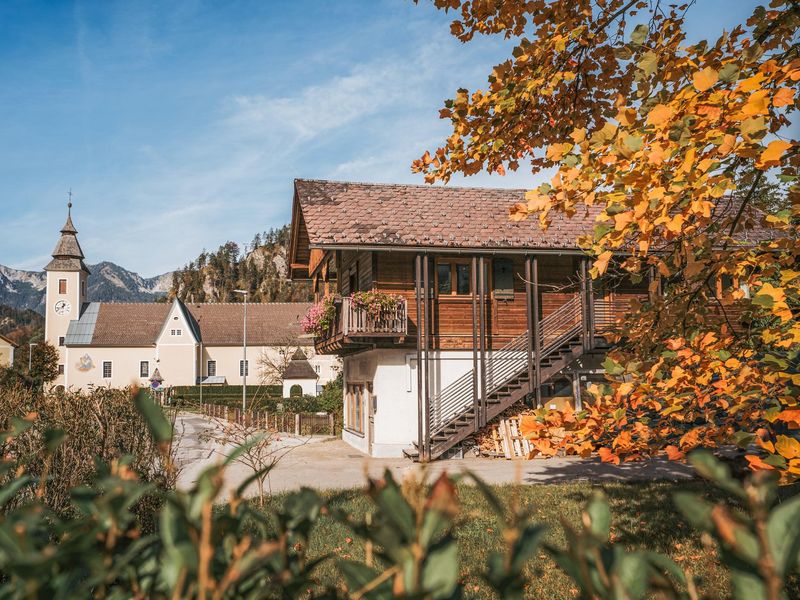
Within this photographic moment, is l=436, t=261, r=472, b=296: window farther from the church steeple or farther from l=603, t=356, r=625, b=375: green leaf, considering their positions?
the church steeple

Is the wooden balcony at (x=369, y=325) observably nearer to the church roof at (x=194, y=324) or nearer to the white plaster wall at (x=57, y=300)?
the church roof at (x=194, y=324)

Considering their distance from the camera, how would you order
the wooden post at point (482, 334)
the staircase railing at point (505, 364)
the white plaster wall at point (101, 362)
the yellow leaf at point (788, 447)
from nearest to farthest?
the yellow leaf at point (788, 447) < the wooden post at point (482, 334) < the staircase railing at point (505, 364) < the white plaster wall at point (101, 362)

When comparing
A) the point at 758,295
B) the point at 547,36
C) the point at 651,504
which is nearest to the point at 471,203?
the point at 651,504

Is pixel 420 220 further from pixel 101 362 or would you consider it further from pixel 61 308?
pixel 61 308

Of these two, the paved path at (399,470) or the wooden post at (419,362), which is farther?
the wooden post at (419,362)

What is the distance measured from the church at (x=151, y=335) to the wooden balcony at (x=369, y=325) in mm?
46656

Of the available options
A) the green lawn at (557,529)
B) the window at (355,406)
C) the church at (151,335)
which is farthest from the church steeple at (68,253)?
the green lawn at (557,529)

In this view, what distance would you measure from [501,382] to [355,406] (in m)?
6.13

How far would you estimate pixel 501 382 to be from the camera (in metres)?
18.8

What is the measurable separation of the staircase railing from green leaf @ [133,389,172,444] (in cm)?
1738

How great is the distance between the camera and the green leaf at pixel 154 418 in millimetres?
1106

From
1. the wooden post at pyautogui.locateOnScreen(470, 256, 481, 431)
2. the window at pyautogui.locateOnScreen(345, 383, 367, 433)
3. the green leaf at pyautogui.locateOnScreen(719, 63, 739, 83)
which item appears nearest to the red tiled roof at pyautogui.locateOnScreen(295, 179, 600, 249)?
the wooden post at pyautogui.locateOnScreen(470, 256, 481, 431)

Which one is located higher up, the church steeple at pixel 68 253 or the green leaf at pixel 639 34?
the church steeple at pixel 68 253

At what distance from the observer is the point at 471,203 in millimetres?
21141
